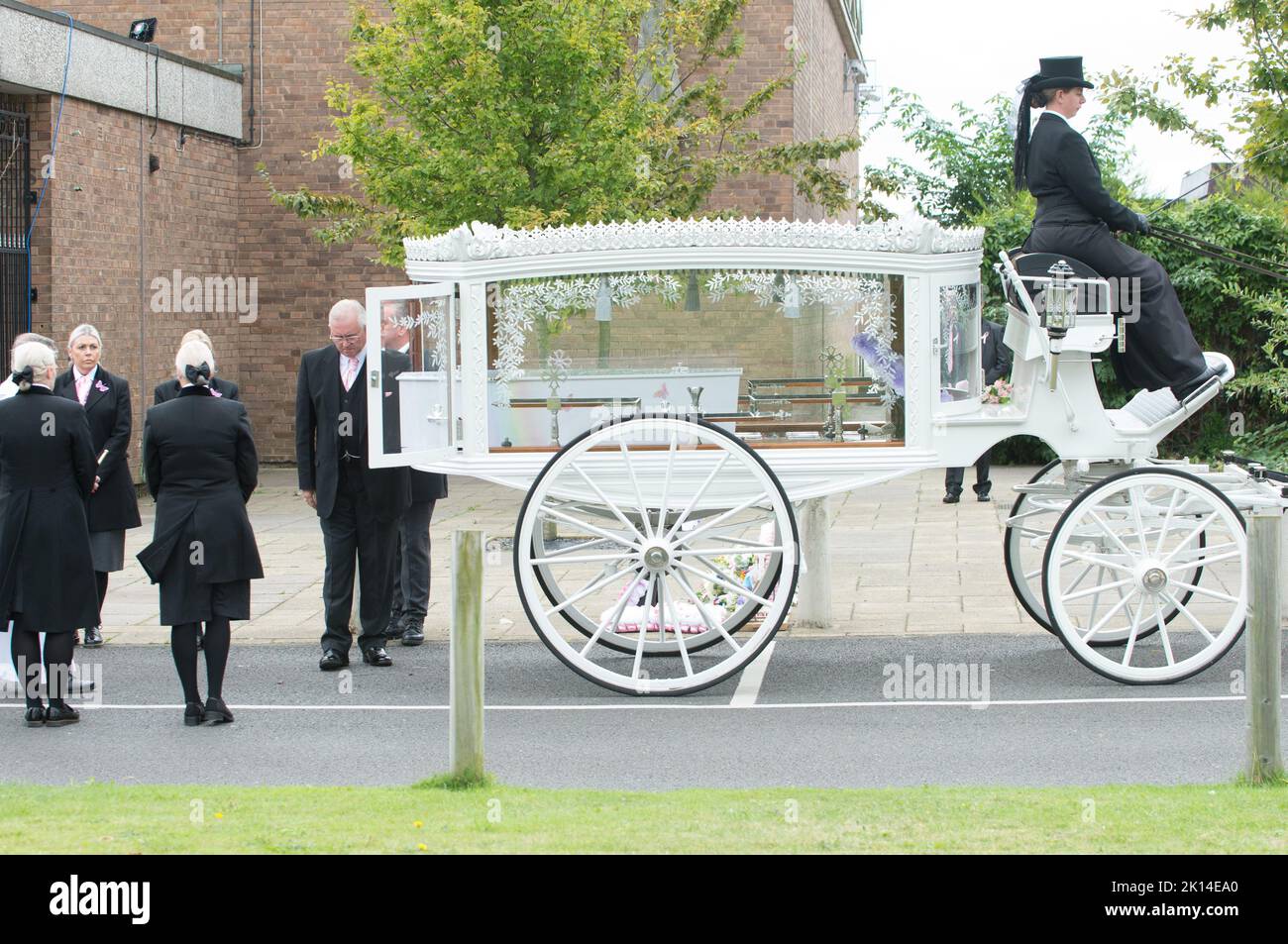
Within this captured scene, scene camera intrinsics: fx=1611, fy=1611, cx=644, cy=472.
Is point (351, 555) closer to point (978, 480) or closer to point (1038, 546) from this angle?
point (1038, 546)

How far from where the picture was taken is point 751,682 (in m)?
8.69

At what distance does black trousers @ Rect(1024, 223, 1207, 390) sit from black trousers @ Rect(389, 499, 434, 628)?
4146mm

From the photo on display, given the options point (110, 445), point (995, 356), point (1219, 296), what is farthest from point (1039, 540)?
point (1219, 296)

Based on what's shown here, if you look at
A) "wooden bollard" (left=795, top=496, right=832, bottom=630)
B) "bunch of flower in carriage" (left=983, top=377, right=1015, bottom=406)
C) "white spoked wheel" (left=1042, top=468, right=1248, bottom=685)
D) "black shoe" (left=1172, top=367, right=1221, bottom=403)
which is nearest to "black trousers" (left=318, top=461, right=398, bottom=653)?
"wooden bollard" (left=795, top=496, right=832, bottom=630)

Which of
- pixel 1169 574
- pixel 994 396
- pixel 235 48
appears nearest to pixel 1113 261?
pixel 994 396

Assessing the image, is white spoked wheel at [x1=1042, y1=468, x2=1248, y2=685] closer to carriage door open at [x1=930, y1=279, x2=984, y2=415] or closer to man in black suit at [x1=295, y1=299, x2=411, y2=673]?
carriage door open at [x1=930, y1=279, x2=984, y2=415]

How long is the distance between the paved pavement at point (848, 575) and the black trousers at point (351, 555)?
42.3 inches

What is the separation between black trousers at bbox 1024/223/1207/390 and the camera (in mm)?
8289

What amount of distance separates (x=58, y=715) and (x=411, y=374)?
251cm

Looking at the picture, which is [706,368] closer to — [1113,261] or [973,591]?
[1113,261]

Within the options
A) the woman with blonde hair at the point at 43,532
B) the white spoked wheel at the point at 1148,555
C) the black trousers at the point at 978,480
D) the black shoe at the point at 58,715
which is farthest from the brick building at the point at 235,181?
the white spoked wheel at the point at 1148,555

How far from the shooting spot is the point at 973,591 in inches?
448

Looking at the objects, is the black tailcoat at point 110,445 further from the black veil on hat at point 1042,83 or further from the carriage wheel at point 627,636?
the black veil on hat at point 1042,83
